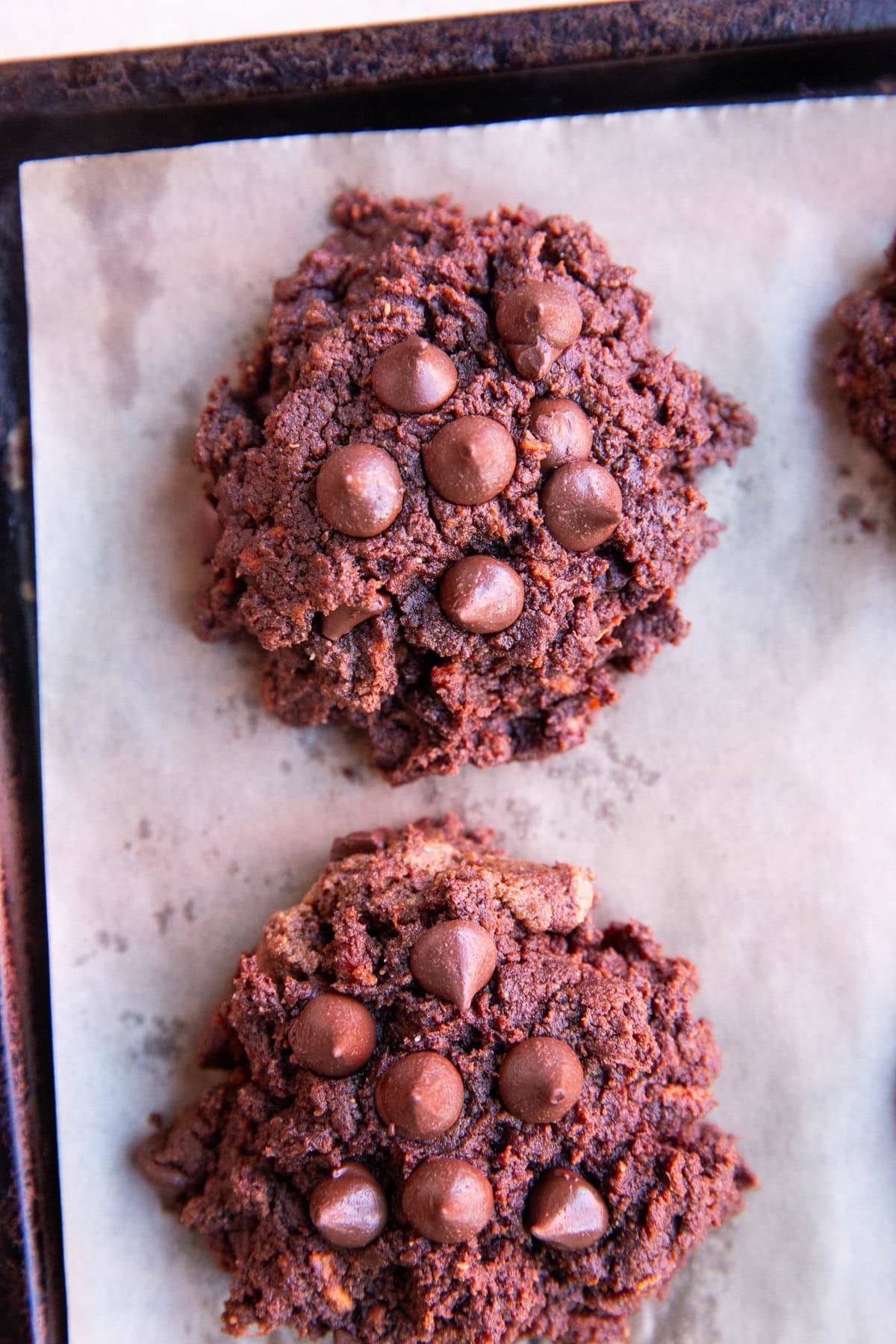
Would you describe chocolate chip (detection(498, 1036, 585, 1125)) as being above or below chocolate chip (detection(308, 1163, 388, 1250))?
above

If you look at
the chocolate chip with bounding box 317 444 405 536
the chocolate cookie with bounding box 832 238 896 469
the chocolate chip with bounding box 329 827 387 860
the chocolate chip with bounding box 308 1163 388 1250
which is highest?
the chocolate cookie with bounding box 832 238 896 469

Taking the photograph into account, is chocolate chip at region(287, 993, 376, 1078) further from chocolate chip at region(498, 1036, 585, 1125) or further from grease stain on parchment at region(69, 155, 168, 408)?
grease stain on parchment at region(69, 155, 168, 408)

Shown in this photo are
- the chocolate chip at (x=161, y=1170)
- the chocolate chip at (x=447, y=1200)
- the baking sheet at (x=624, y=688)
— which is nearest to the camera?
the chocolate chip at (x=447, y=1200)

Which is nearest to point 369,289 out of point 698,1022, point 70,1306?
point 698,1022

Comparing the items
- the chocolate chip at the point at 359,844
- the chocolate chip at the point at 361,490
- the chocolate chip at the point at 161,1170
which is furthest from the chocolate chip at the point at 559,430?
the chocolate chip at the point at 161,1170

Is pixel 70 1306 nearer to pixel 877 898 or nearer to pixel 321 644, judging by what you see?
pixel 321 644

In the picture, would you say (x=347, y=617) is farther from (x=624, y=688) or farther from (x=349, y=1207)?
(x=349, y=1207)

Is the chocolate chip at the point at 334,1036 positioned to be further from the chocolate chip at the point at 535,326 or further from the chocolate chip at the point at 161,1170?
the chocolate chip at the point at 535,326

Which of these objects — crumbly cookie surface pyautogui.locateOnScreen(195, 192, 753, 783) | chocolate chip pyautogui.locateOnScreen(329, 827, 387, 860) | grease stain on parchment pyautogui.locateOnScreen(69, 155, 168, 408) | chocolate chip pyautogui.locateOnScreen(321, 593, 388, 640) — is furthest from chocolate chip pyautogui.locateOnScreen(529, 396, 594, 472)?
grease stain on parchment pyautogui.locateOnScreen(69, 155, 168, 408)
